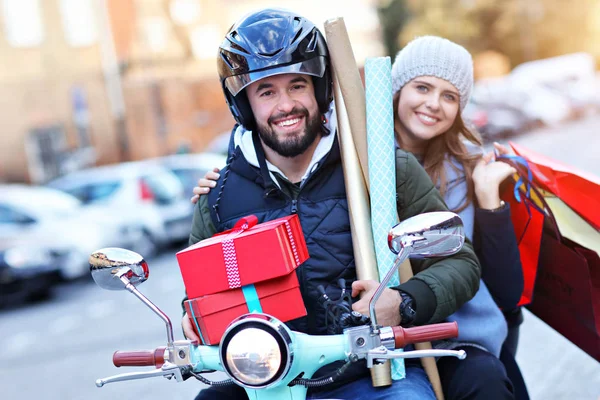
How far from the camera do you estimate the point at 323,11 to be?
37938mm

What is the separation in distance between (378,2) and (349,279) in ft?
143

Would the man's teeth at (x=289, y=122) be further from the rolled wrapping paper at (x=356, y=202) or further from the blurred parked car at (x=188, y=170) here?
the blurred parked car at (x=188, y=170)

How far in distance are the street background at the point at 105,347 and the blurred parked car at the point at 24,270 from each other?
24 centimetres

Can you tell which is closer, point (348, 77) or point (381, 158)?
point (381, 158)

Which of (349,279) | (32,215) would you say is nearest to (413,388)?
(349,279)

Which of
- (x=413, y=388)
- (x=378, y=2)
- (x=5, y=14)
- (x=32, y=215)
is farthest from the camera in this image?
(x=378, y=2)

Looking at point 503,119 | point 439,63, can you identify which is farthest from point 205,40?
point 439,63

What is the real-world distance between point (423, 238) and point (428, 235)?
2cm

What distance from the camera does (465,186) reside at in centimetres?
355

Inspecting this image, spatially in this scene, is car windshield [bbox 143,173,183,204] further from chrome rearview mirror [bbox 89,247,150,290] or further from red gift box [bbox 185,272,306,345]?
red gift box [bbox 185,272,306,345]

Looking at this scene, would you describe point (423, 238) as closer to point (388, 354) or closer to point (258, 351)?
point (388, 354)

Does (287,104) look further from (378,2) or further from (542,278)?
(378,2)

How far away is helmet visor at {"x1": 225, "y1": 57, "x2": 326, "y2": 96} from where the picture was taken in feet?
8.80

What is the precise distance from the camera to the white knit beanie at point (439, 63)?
369 cm
